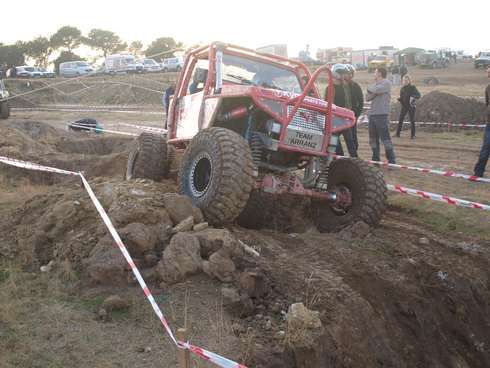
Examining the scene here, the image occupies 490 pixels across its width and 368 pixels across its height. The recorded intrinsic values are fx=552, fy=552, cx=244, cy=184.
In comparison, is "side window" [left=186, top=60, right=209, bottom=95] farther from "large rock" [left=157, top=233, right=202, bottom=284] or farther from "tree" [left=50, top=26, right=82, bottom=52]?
"tree" [left=50, top=26, right=82, bottom=52]

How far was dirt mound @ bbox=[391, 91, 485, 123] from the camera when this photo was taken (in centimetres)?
1750

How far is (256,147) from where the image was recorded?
6309 millimetres

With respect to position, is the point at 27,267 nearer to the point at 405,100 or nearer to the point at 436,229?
the point at 436,229

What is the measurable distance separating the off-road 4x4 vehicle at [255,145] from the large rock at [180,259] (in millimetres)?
748

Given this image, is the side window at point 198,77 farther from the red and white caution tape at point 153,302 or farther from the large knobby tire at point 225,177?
the red and white caution tape at point 153,302

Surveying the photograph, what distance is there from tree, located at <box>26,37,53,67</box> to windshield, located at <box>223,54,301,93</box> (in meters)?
64.5

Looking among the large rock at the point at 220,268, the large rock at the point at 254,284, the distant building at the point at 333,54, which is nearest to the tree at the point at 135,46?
the distant building at the point at 333,54

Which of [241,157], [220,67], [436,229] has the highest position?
[220,67]

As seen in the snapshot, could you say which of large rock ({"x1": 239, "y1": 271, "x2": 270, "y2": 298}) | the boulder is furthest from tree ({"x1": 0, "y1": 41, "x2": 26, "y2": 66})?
large rock ({"x1": 239, "y1": 271, "x2": 270, "y2": 298})

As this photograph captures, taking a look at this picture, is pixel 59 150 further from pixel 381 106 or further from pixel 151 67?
pixel 151 67

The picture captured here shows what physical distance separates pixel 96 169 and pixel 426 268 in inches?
253

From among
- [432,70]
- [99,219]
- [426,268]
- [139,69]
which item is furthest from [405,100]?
[432,70]

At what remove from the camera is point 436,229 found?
7.00m

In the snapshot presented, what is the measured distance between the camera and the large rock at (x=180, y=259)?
14.9 ft
